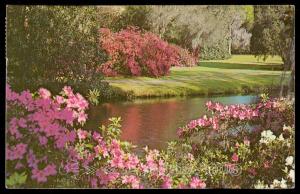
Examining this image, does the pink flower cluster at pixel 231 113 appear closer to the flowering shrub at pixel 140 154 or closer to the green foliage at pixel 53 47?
the flowering shrub at pixel 140 154

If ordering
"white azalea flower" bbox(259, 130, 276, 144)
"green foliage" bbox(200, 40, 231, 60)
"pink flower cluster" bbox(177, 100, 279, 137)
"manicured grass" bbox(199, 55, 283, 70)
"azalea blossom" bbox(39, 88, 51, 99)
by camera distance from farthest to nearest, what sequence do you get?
"pink flower cluster" bbox(177, 100, 279, 137) < "green foliage" bbox(200, 40, 231, 60) < "manicured grass" bbox(199, 55, 283, 70) < "white azalea flower" bbox(259, 130, 276, 144) < "azalea blossom" bbox(39, 88, 51, 99)

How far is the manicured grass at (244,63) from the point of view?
25.1 ft

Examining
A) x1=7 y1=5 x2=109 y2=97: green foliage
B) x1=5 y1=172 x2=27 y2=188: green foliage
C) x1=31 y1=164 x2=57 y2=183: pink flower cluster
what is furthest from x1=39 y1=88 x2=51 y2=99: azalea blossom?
x1=5 y1=172 x2=27 y2=188: green foliage

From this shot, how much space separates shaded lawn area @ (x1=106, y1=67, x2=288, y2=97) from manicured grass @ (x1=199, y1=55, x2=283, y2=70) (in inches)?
2.2

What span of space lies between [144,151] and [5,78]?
1.79 meters

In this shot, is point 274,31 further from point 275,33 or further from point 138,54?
point 138,54

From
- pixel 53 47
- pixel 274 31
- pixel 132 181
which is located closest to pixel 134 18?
pixel 53 47

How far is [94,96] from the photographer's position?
7.38 meters

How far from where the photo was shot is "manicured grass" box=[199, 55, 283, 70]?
301 inches

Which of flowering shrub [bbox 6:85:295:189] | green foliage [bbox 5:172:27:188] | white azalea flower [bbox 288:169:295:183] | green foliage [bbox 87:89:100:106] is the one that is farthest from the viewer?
green foliage [bbox 87:89:100:106]

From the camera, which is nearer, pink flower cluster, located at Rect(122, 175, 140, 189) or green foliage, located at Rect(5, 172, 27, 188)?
green foliage, located at Rect(5, 172, 27, 188)

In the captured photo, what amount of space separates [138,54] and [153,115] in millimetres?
770

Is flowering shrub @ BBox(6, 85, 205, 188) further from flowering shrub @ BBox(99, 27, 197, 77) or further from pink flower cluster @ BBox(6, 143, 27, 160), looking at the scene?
flowering shrub @ BBox(99, 27, 197, 77)

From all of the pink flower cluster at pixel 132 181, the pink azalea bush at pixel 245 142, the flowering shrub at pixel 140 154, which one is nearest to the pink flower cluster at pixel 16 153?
the flowering shrub at pixel 140 154
